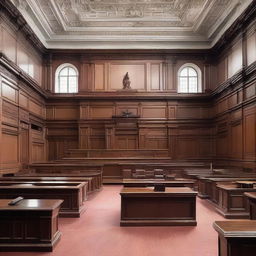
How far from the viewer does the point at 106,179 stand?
1227 centimetres

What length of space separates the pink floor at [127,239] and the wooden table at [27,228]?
13cm

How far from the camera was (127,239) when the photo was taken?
16.0 ft

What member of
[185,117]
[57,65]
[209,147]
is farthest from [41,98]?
[209,147]

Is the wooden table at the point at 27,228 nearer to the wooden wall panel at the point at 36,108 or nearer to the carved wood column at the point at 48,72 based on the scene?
the wooden wall panel at the point at 36,108

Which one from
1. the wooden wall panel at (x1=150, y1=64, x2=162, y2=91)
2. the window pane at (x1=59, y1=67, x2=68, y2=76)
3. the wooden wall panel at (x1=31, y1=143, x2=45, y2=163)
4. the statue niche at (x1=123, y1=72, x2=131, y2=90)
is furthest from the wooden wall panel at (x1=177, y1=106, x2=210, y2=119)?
the wooden wall panel at (x1=31, y1=143, x2=45, y2=163)

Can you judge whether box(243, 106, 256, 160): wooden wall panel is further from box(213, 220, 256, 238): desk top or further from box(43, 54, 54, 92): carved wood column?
box(43, 54, 54, 92): carved wood column

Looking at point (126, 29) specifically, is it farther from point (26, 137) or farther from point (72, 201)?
point (72, 201)

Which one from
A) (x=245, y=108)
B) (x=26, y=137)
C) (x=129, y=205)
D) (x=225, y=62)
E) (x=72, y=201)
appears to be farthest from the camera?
(x=225, y=62)

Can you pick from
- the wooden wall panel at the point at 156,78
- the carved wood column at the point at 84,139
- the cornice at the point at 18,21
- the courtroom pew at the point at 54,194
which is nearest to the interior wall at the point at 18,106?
the cornice at the point at 18,21

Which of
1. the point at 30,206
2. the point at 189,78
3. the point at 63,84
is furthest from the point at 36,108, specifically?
the point at 30,206

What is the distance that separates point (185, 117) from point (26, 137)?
800 centimetres

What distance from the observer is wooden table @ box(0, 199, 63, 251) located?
4.30 m

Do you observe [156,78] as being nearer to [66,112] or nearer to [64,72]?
[64,72]

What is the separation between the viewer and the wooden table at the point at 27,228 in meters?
4.30
